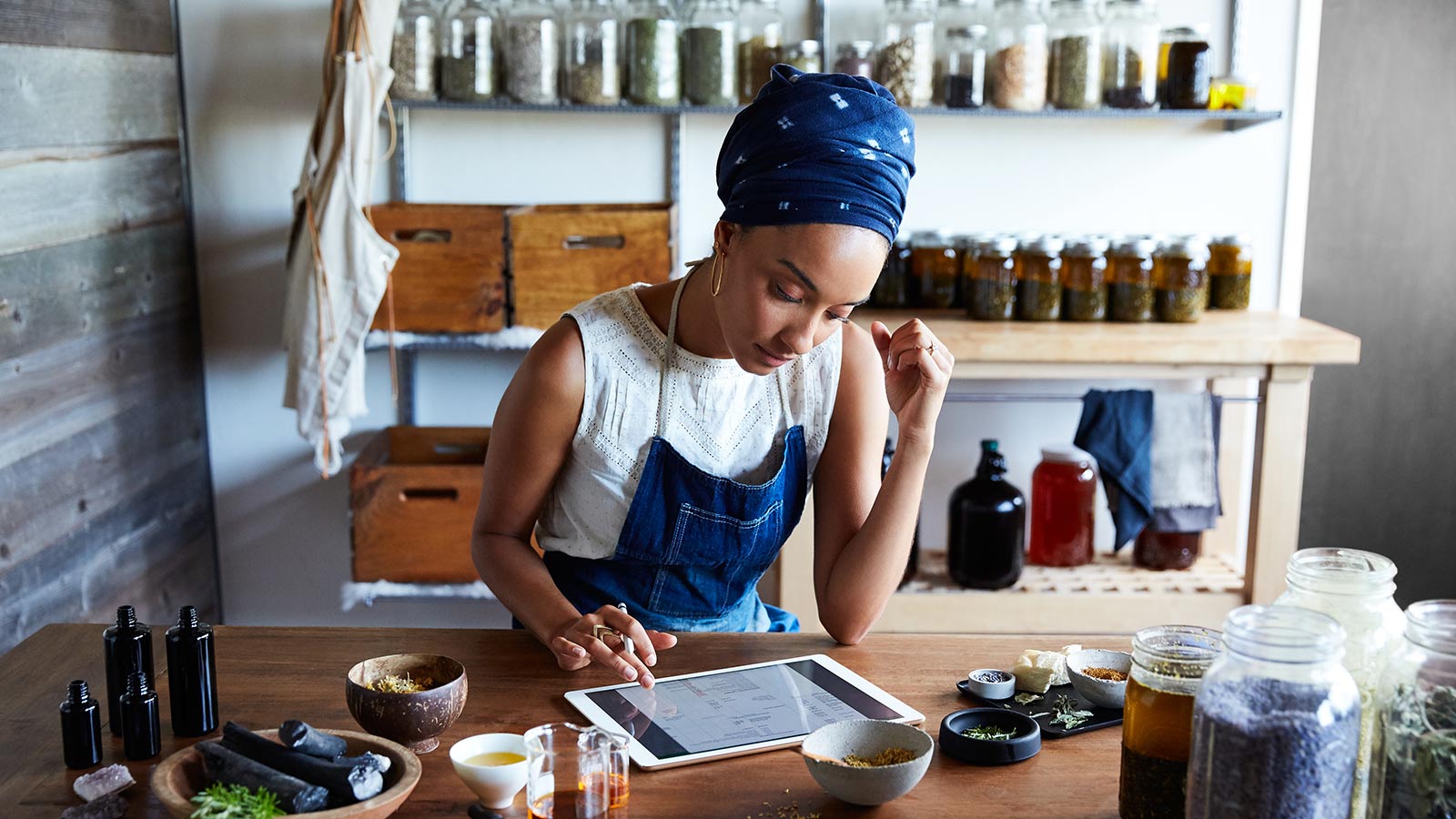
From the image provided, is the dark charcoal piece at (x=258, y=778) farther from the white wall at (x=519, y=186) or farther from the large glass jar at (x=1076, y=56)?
the large glass jar at (x=1076, y=56)

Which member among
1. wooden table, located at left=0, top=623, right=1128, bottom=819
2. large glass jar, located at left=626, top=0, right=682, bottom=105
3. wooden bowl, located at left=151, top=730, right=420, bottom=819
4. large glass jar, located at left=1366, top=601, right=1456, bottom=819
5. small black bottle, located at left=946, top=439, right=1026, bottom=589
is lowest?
small black bottle, located at left=946, top=439, right=1026, bottom=589

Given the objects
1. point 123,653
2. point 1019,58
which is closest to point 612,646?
point 123,653

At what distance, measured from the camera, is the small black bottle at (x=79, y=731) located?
3.89 ft

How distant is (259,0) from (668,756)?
2558 millimetres

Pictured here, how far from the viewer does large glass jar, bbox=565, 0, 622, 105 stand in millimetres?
2932

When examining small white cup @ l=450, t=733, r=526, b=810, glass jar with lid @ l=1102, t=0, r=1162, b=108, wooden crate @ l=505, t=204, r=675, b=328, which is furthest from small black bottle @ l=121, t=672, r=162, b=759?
glass jar with lid @ l=1102, t=0, r=1162, b=108

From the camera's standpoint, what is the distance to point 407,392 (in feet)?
10.8

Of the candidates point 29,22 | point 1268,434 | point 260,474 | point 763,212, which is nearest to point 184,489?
point 260,474

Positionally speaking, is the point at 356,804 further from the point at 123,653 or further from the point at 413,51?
the point at 413,51

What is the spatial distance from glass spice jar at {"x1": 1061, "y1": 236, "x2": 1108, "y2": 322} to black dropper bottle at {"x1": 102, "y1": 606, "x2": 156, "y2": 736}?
2178 mm

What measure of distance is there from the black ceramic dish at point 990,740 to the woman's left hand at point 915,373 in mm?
391

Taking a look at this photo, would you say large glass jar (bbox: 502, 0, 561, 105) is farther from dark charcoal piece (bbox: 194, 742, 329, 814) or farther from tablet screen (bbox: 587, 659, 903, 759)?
dark charcoal piece (bbox: 194, 742, 329, 814)

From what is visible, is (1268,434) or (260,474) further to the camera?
(260,474)

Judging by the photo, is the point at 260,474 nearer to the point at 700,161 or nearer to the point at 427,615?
the point at 427,615
